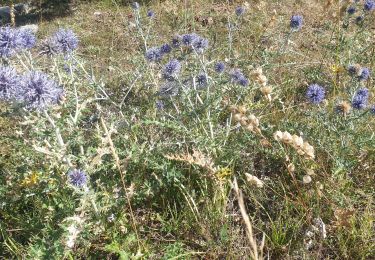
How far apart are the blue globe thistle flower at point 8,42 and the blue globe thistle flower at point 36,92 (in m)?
0.41

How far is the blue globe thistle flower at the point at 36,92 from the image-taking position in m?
2.16

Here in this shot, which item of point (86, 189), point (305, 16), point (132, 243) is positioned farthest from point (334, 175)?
point (305, 16)

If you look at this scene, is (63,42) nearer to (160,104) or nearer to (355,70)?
(160,104)

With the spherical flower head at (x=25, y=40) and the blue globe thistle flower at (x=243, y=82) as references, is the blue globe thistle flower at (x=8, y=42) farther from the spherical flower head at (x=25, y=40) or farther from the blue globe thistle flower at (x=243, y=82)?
the blue globe thistle flower at (x=243, y=82)

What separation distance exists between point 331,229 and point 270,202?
404mm

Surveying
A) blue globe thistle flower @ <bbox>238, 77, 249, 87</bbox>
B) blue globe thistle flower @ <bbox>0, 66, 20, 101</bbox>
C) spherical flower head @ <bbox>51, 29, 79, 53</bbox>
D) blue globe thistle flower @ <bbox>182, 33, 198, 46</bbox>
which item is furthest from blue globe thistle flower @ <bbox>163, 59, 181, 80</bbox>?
blue globe thistle flower @ <bbox>0, 66, 20, 101</bbox>

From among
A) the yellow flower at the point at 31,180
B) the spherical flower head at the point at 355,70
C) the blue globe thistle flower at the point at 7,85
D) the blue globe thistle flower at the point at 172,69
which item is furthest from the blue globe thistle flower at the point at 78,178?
the spherical flower head at the point at 355,70

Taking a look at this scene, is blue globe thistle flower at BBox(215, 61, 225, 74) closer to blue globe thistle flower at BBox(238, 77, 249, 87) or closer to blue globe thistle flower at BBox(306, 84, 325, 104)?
blue globe thistle flower at BBox(238, 77, 249, 87)

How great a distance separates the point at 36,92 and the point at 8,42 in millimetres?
582

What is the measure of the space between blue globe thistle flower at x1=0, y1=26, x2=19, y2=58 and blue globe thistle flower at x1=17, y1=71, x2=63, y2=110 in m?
0.41

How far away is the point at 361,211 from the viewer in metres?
2.40

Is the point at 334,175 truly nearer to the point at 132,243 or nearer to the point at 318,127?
the point at 318,127

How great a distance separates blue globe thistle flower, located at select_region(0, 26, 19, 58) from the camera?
2504mm

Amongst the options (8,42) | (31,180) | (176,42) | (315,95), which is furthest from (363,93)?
(8,42)
